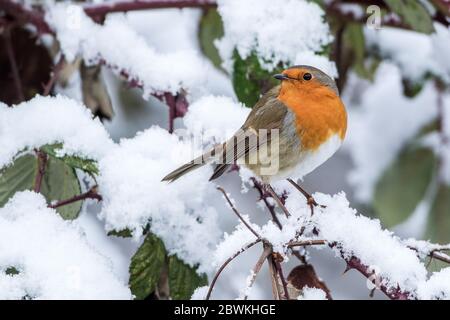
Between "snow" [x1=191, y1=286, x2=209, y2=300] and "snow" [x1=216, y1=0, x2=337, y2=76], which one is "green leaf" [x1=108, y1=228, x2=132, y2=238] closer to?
"snow" [x1=191, y1=286, x2=209, y2=300]

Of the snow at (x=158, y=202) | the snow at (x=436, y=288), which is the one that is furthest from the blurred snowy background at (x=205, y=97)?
the snow at (x=436, y=288)

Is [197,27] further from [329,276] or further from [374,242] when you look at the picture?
[329,276]

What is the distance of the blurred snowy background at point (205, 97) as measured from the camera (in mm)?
1797

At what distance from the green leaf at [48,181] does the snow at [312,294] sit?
0.56 metres

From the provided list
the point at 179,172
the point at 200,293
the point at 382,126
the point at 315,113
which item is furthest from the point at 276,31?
the point at 382,126

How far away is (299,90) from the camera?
85.3 inches

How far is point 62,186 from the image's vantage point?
1.90m

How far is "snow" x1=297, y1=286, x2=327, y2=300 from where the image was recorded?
1.59 meters

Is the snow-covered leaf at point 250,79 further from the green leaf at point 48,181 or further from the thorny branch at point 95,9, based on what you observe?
the green leaf at point 48,181

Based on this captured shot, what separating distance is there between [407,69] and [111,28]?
100cm

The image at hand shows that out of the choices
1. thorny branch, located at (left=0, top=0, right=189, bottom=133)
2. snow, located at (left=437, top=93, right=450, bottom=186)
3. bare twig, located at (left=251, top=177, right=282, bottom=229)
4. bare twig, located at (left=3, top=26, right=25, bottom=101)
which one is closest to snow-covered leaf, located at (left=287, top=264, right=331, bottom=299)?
bare twig, located at (left=251, top=177, right=282, bottom=229)

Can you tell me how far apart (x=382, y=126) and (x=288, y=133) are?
0.98 m

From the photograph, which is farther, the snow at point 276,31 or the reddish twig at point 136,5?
the reddish twig at point 136,5
